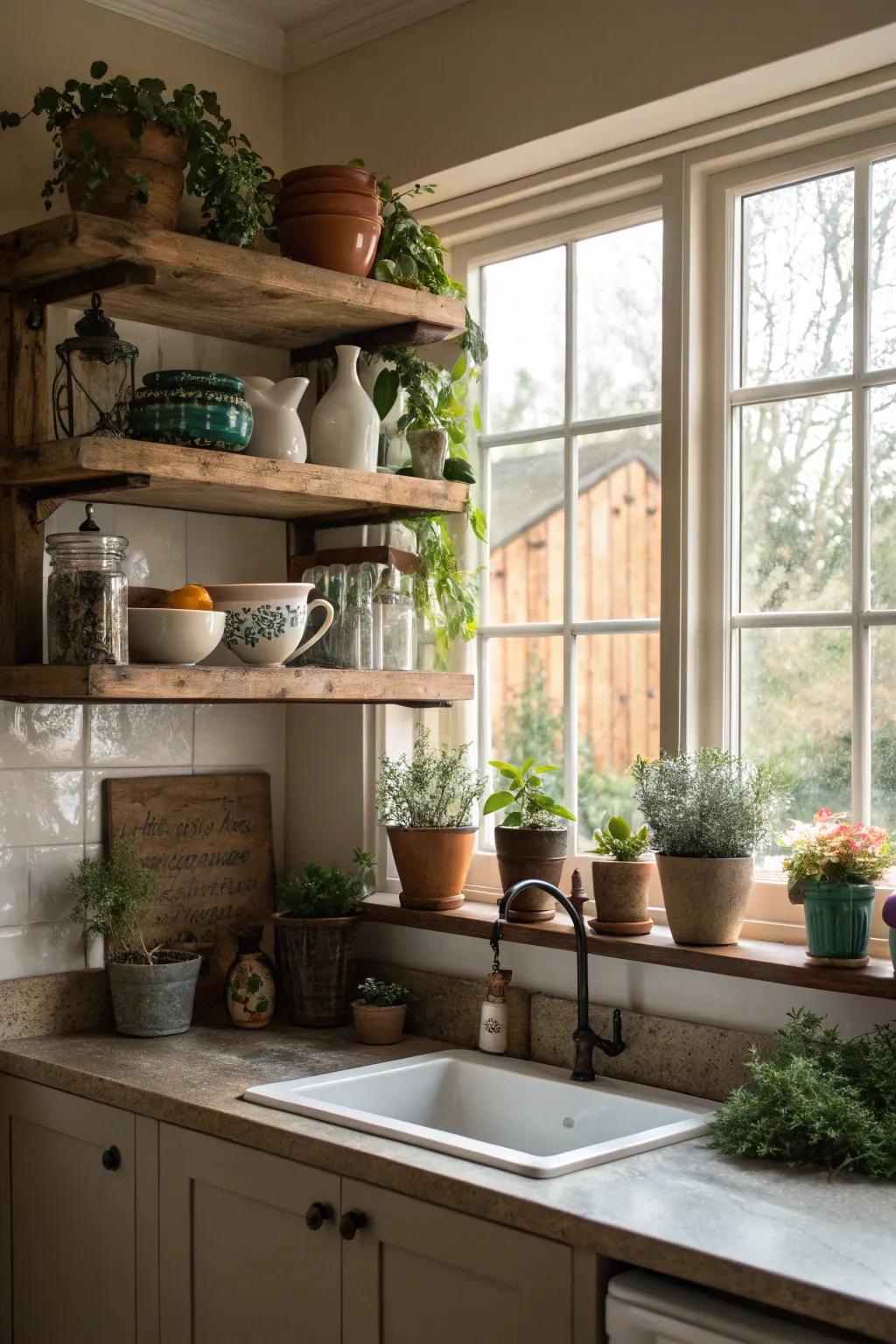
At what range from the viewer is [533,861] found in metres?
2.51

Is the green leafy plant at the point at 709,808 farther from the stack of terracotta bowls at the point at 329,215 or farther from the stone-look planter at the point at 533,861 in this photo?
the stack of terracotta bowls at the point at 329,215

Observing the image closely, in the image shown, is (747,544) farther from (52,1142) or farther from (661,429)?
(52,1142)

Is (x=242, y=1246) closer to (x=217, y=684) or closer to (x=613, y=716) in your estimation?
(x=217, y=684)

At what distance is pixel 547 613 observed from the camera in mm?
2723

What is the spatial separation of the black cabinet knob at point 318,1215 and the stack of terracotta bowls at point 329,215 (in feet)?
5.07

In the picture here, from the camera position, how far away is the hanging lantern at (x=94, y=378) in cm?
238

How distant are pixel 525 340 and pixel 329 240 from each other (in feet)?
1.49

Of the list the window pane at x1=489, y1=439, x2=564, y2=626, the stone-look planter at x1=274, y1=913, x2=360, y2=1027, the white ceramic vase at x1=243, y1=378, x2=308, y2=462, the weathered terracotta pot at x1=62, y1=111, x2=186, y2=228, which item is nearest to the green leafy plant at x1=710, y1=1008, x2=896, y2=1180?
the stone-look planter at x1=274, y1=913, x2=360, y2=1027

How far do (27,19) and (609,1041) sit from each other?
203 cm

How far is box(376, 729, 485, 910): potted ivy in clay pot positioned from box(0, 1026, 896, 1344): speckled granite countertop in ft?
1.32

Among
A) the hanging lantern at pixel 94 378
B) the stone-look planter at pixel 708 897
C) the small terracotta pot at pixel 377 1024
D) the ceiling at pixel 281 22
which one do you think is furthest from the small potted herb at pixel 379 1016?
the ceiling at pixel 281 22

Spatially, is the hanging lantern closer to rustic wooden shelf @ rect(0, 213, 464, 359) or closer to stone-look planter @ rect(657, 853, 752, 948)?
rustic wooden shelf @ rect(0, 213, 464, 359)

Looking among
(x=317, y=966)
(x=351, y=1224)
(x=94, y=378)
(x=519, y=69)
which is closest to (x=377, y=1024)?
(x=317, y=966)

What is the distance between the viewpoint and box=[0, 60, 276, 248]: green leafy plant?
7.69 ft
